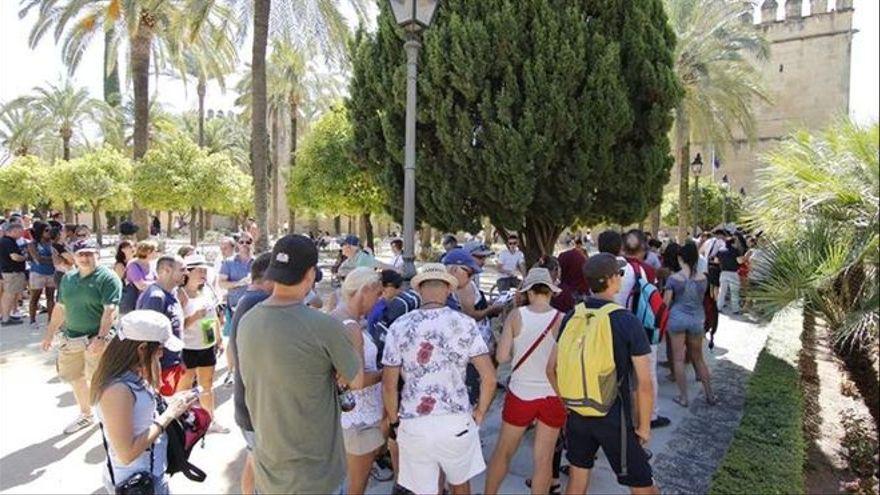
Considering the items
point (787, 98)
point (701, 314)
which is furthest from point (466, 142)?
point (787, 98)

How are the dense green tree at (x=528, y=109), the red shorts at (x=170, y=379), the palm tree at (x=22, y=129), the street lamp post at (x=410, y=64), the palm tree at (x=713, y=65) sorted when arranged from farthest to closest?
the palm tree at (x=22, y=129) → the palm tree at (x=713, y=65) → the dense green tree at (x=528, y=109) → the street lamp post at (x=410, y=64) → the red shorts at (x=170, y=379)

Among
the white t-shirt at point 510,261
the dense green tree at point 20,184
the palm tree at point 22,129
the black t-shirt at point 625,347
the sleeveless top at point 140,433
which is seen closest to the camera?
the sleeveless top at point 140,433

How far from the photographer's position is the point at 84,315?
16.5ft

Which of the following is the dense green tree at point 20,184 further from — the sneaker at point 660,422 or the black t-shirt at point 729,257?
the sneaker at point 660,422

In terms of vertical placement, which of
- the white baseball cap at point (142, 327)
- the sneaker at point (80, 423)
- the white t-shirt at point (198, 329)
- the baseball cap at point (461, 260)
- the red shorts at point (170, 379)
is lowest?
the sneaker at point (80, 423)

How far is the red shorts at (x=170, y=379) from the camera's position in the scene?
451cm

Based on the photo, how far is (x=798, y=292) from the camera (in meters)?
5.54

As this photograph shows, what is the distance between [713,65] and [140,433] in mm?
19887

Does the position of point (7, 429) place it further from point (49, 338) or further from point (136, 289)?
point (136, 289)

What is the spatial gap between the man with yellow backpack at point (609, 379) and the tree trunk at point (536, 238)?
24.2 feet

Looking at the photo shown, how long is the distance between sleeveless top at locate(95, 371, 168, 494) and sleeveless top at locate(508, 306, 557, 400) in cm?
206

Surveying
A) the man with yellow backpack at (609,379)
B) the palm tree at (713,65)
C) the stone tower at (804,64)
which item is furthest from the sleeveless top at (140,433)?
the stone tower at (804,64)

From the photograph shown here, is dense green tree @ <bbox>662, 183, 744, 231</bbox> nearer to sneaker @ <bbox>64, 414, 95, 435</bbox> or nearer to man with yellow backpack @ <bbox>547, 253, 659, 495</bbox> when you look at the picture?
man with yellow backpack @ <bbox>547, 253, 659, 495</bbox>

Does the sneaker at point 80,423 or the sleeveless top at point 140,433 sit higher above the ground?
the sleeveless top at point 140,433
